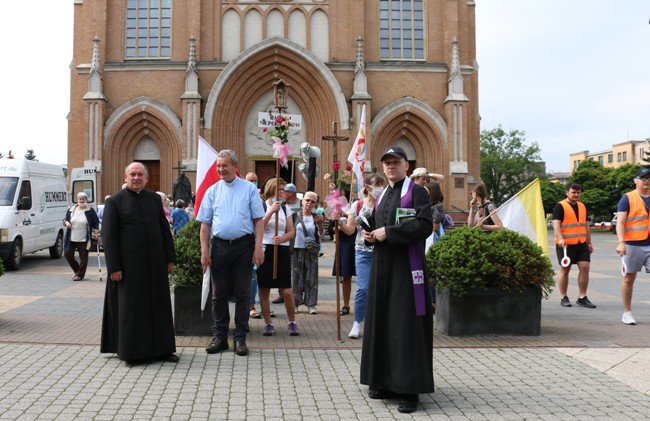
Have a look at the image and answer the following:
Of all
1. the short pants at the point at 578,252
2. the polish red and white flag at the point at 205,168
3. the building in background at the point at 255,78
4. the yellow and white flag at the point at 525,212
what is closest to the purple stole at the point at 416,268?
the polish red and white flag at the point at 205,168

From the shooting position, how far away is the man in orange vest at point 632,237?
889cm

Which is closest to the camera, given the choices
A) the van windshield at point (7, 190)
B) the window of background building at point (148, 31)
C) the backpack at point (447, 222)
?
the backpack at point (447, 222)

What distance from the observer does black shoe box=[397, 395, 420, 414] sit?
489 cm

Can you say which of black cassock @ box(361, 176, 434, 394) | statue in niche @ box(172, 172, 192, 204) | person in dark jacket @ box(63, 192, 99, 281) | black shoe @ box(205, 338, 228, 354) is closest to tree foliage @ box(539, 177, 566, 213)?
statue in niche @ box(172, 172, 192, 204)

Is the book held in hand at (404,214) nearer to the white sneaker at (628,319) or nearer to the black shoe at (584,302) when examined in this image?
the white sneaker at (628,319)

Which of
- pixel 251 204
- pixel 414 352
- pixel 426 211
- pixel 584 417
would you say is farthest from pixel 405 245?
pixel 251 204

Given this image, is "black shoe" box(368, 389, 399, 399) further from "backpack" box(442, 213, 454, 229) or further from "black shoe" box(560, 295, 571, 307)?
"black shoe" box(560, 295, 571, 307)

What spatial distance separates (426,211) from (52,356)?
4337mm

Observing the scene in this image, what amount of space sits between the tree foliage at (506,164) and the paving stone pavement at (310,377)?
63.8 metres

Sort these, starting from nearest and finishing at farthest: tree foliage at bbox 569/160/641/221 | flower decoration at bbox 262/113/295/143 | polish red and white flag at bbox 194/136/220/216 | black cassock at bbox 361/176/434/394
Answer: black cassock at bbox 361/176/434/394 → polish red and white flag at bbox 194/136/220/216 → flower decoration at bbox 262/113/295/143 → tree foliage at bbox 569/160/641/221

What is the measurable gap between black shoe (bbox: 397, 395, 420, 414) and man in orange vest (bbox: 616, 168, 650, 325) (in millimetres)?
5256

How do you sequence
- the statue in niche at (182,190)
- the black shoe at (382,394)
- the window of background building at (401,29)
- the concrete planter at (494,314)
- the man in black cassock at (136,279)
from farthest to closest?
the window of background building at (401,29), the statue in niche at (182,190), the concrete planter at (494,314), the man in black cassock at (136,279), the black shoe at (382,394)

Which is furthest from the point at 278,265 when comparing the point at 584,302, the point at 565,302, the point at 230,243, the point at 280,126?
the point at 584,302

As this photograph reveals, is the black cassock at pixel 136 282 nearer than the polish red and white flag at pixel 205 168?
Yes
